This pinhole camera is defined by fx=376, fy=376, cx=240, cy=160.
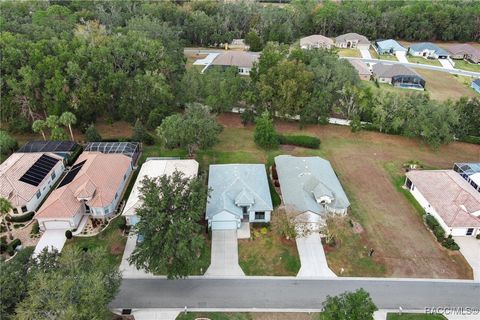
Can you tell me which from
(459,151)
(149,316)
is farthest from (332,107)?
(149,316)

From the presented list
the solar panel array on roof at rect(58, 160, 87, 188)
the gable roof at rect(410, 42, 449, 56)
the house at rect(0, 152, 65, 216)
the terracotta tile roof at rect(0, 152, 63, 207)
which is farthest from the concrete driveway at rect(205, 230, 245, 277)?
the gable roof at rect(410, 42, 449, 56)

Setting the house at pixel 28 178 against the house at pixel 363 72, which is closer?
the house at pixel 28 178

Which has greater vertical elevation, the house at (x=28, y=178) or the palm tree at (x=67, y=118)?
the palm tree at (x=67, y=118)

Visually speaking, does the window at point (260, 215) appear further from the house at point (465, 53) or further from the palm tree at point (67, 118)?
the house at point (465, 53)

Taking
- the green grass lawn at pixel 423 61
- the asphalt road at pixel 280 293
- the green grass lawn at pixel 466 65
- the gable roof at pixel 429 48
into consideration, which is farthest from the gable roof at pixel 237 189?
the gable roof at pixel 429 48

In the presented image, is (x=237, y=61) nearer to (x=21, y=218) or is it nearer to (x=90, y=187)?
(x=90, y=187)

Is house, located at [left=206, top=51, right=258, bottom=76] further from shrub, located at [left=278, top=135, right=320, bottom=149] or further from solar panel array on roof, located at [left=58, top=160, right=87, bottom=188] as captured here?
solar panel array on roof, located at [left=58, top=160, right=87, bottom=188]

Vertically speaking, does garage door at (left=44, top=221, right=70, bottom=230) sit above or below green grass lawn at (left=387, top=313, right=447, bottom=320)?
above
